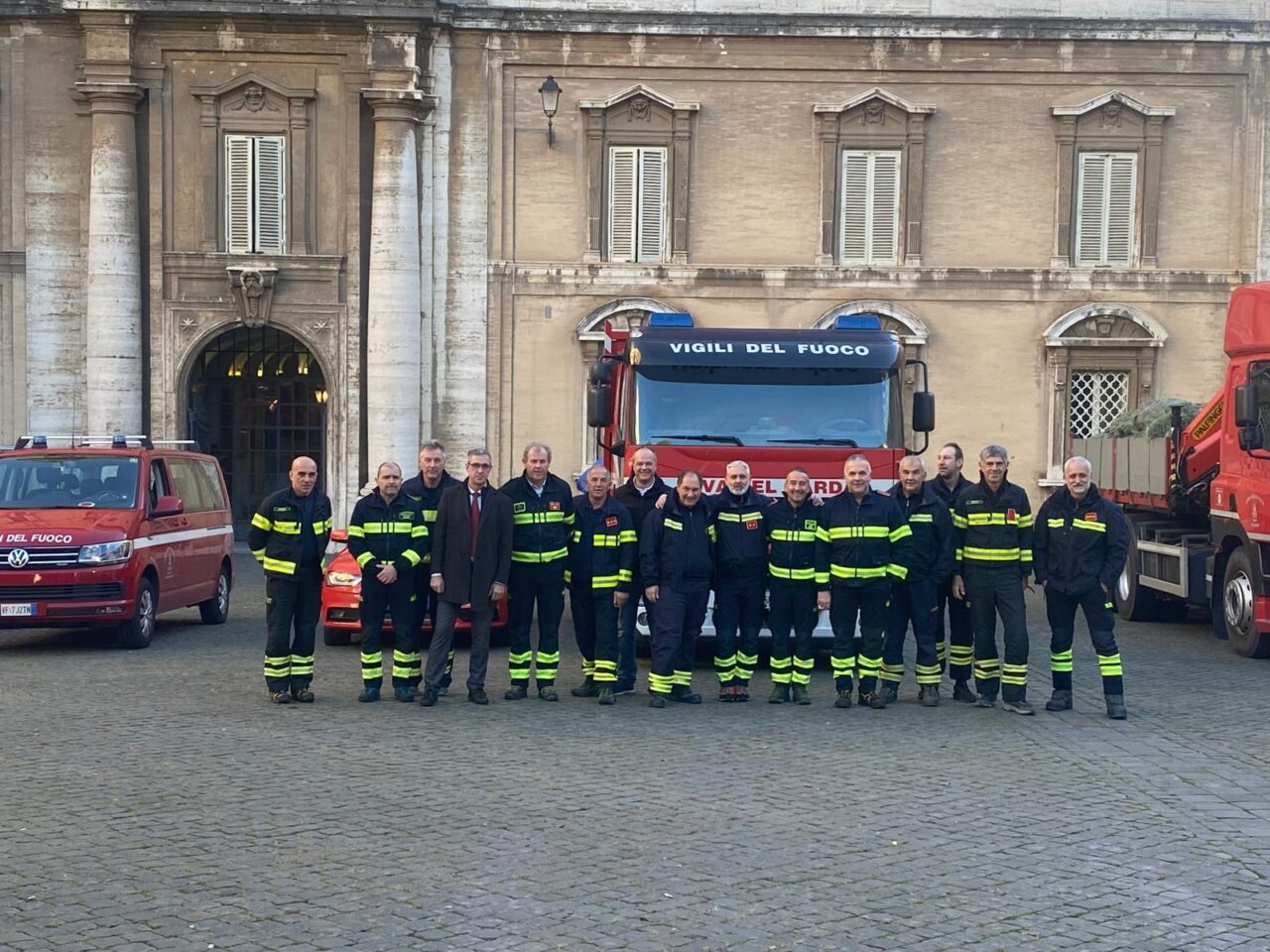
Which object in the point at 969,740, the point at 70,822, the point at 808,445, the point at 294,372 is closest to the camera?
the point at 70,822

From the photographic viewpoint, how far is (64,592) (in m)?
14.7

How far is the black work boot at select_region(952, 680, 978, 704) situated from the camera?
12.5 meters

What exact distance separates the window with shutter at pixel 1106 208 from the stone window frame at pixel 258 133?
1272 centimetres

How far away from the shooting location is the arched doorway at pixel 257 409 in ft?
96.5

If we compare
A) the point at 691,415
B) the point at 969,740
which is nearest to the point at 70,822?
the point at 969,740

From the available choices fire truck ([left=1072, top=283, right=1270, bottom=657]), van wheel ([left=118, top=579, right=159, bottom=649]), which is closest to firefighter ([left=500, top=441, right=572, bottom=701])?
van wheel ([left=118, top=579, right=159, bottom=649])

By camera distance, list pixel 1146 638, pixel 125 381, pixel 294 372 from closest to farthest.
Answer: pixel 1146 638, pixel 125 381, pixel 294 372

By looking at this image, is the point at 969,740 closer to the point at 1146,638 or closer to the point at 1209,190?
the point at 1146,638

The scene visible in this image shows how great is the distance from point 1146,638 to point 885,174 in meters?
12.9

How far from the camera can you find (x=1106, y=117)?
28.5 meters

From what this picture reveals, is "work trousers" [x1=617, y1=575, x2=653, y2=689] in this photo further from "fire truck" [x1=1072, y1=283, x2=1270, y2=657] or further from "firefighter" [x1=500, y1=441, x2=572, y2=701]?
"fire truck" [x1=1072, y1=283, x2=1270, y2=657]

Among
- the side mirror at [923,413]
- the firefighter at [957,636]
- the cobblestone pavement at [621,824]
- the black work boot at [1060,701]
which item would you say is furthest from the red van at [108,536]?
the black work boot at [1060,701]

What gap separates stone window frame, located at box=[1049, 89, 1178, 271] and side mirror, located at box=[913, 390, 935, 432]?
1380cm

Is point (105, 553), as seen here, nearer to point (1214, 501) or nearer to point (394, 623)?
point (394, 623)
